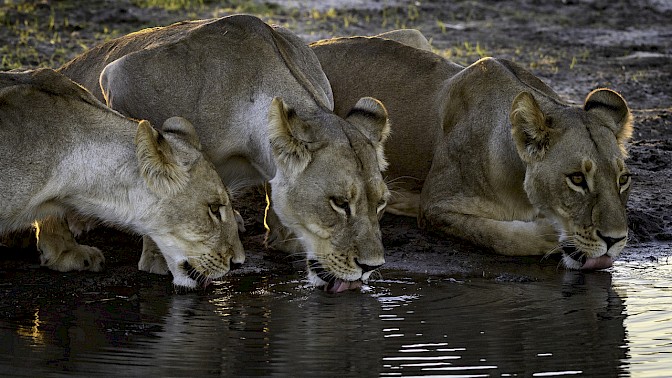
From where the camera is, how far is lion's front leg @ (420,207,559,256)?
828 centimetres

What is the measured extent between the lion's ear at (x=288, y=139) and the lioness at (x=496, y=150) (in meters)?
1.47

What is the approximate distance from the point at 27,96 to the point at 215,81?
50.2 inches

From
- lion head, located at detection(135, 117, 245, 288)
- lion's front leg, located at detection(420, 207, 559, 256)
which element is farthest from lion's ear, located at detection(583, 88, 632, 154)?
lion head, located at detection(135, 117, 245, 288)

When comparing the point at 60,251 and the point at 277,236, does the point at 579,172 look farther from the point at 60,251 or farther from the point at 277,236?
the point at 60,251

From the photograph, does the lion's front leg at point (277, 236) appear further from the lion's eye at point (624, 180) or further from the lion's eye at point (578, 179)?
the lion's eye at point (624, 180)

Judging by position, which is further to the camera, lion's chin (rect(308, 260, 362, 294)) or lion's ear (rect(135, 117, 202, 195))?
lion's chin (rect(308, 260, 362, 294))

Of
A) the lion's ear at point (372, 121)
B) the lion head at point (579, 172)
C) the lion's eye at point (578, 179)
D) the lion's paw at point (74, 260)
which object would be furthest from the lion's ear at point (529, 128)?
the lion's paw at point (74, 260)

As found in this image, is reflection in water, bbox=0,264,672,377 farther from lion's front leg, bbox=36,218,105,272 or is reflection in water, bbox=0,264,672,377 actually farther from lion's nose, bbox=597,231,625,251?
lion's front leg, bbox=36,218,105,272

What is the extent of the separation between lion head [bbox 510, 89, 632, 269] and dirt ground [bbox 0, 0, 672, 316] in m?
0.42

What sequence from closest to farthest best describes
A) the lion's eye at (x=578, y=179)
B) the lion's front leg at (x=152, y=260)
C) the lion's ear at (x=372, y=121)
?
the lion's ear at (x=372, y=121) → the lion's eye at (x=578, y=179) → the lion's front leg at (x=152, y=260)

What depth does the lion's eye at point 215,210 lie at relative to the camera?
7.30 meters

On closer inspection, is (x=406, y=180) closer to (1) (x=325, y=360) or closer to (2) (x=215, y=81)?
(2) (x=215, y=81)

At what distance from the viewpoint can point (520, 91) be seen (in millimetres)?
8711

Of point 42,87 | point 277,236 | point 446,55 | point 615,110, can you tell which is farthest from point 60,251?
point 446,55
